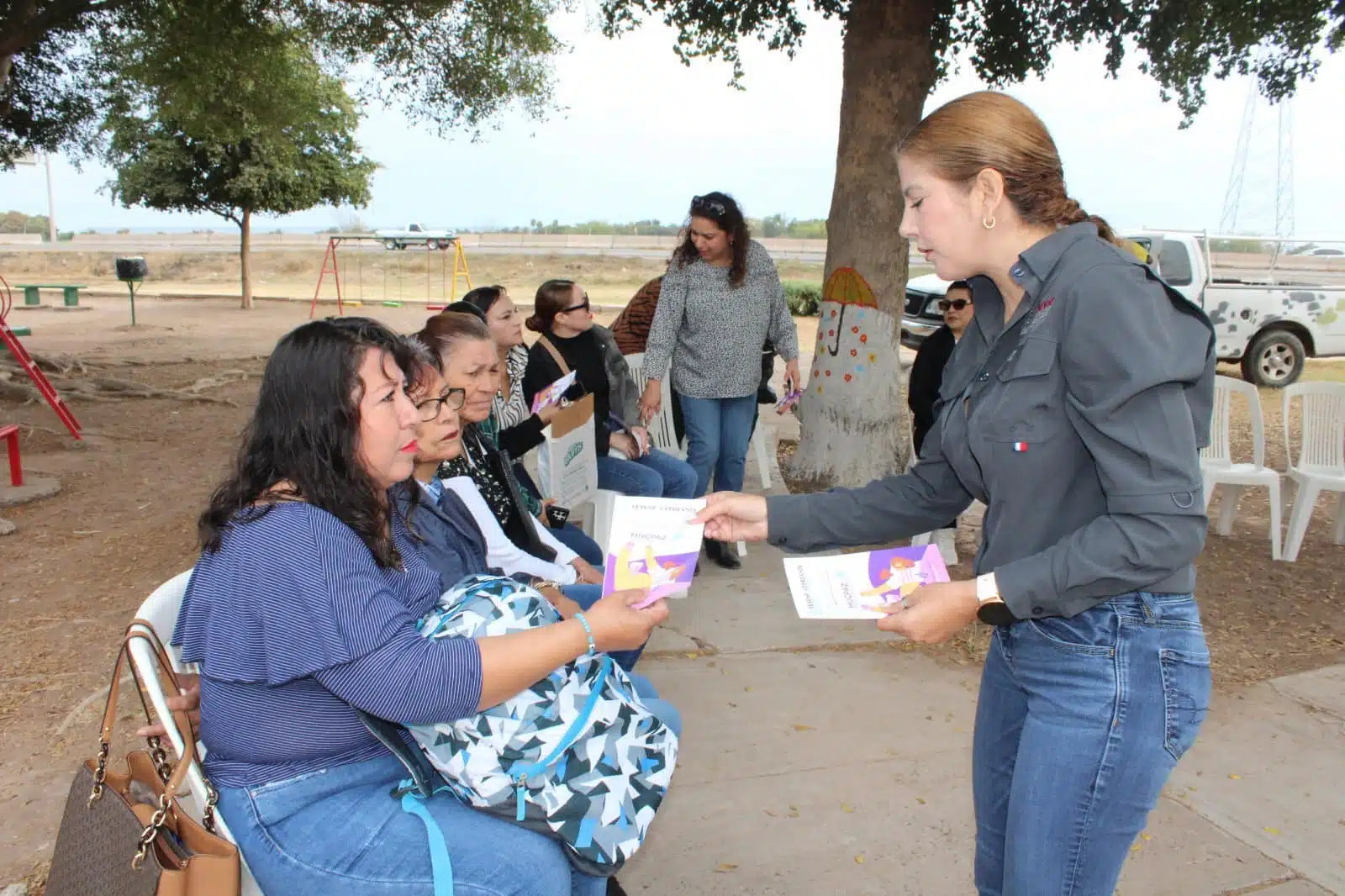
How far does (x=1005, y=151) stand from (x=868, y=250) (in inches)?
209

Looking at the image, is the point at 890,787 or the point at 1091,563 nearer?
the point at 1091,563

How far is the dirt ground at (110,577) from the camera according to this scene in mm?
3748

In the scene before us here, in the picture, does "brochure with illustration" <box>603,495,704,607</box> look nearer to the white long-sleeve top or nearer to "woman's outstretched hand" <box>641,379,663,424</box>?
the white long-sleeve top

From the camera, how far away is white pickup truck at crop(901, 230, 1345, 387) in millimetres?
14469

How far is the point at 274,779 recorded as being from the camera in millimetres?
1906

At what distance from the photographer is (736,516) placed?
2.42m

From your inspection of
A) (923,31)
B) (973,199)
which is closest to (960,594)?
(973,199)

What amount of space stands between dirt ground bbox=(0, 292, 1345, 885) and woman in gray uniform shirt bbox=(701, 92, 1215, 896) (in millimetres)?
2769

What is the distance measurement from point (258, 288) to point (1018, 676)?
33.0 metres

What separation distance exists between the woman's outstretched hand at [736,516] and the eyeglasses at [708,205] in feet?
11.1

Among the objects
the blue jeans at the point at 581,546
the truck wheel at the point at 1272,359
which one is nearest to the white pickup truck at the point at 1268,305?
the truck wheel at the point at 1272,359

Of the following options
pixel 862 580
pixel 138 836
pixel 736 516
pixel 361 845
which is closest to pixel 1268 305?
pixel 736 516

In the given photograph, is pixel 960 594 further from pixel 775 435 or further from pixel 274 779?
pixel 775 435

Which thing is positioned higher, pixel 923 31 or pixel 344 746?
pixel 923 31
